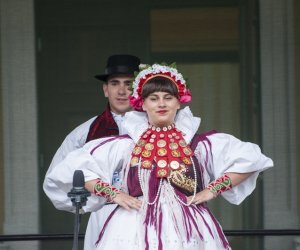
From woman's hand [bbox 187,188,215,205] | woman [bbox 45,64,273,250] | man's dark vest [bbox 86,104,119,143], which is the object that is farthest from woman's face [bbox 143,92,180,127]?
man's dark vest [bbox 86,104,119,143]

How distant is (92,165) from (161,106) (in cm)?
43

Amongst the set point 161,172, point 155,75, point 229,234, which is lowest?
point 229,234

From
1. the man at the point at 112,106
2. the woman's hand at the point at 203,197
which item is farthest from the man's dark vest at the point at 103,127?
the woman's hand at the point at 203,197

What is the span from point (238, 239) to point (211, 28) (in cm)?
153

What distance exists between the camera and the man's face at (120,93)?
5945 millimetres

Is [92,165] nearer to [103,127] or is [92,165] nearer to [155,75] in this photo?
[155,75]

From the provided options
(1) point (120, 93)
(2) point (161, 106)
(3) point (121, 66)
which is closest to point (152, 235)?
(2) point (161, 106)

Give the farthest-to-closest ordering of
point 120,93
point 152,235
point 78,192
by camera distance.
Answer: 1. point 120,93
2. point 152,235
3. point 78,192

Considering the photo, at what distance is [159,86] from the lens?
5.05m

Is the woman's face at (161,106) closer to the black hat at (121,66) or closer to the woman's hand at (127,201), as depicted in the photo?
the woman's hand at (127,201)

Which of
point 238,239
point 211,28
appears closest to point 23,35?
point 211,28

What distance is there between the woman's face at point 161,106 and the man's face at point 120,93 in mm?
857

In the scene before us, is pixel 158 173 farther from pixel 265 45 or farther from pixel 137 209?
pixel 265 45

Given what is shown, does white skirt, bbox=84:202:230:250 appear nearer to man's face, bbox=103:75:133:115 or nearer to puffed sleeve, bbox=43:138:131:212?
puffed sleeve, bbox=43:138:131:212
